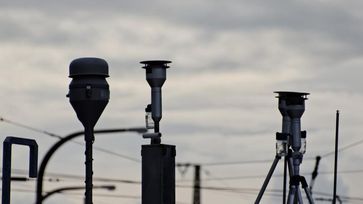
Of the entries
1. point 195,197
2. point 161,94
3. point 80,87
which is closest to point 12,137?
point 161,94

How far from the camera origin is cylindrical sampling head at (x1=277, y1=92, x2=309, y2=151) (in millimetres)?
69125

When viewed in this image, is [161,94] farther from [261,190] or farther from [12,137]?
[261,190]

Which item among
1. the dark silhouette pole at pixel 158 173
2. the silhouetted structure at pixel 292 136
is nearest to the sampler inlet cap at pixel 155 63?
the dark silhouette pole at pixel 158 173

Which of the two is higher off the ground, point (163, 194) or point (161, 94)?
point (161, 94)

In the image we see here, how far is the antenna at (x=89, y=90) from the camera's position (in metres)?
49.2

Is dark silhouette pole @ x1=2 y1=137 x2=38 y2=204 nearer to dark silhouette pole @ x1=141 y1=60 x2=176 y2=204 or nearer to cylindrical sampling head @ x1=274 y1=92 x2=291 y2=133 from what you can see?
dark silhouette pole @ x1=141 y1=60 x2=176 y2=204

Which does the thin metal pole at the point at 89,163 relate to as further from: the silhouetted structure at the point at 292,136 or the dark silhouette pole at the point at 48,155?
the silhouetted structure at the point at 292,136

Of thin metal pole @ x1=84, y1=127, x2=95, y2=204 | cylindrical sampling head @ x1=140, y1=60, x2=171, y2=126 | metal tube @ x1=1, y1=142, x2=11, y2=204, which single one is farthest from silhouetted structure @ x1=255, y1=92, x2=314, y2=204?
thin metal pole @ x1=84, y1=127, x2=95, y2=204

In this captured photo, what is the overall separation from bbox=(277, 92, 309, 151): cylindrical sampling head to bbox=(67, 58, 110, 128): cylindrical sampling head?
20.8 metres

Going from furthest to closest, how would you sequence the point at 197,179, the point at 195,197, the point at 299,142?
the point at 197,179 → the point at 195,197 → the point at 299,142

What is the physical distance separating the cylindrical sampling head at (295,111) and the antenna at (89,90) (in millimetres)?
20795

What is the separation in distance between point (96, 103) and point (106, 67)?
132 centimetres

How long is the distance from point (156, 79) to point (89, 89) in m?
6.03

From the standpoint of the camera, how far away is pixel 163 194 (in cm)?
5203
